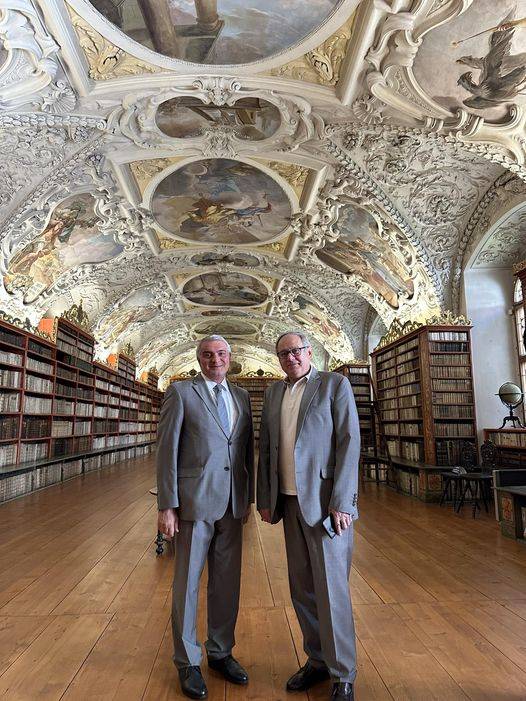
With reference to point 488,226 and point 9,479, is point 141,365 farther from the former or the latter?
point 488,226

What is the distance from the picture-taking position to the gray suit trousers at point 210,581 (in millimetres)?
2568

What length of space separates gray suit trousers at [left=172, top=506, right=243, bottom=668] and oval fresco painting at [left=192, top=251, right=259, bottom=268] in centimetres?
1170

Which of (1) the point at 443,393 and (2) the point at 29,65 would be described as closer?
(2) the point at 29,65

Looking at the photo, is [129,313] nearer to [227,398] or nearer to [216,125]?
[216,125]

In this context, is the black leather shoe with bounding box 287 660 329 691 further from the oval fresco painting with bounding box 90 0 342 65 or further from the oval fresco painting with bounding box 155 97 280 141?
the oval fresco painting with bounding box 155 97 280 141

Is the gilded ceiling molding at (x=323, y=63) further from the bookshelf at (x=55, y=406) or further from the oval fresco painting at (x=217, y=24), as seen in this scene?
the bookshelf at (x=55, y=406)

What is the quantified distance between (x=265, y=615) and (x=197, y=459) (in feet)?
5.46

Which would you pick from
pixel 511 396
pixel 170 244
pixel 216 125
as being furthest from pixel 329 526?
pixel 170 244

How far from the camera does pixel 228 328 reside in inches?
942

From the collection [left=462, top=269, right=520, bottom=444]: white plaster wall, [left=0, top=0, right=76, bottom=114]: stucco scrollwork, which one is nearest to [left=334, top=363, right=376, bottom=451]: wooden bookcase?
[left=462, top=269, right=520, bottom=444]: white plaster wall

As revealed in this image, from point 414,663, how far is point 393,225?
26.3ft

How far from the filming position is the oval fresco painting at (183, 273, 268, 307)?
16.4 metres

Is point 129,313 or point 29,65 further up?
point 29,65

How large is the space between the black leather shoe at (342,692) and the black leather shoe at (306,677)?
24 cm
